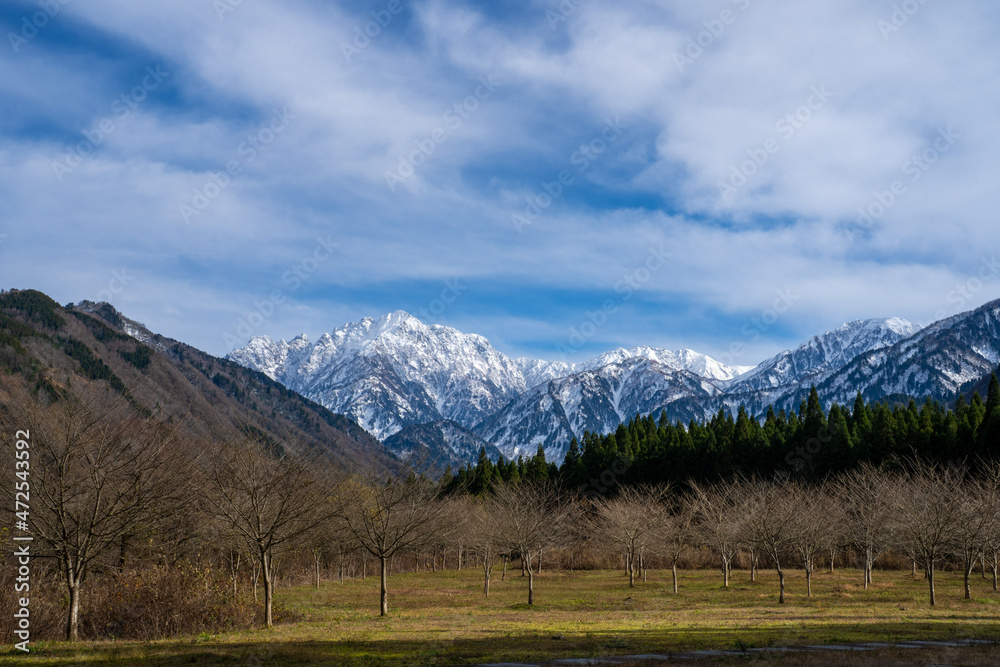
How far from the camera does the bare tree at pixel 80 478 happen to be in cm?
2012

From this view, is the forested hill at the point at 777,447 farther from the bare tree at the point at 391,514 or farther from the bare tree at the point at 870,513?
the bare tree at the point at 391,514

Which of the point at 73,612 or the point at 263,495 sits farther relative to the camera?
the point at 263,495

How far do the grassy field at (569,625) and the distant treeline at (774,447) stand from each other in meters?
23.5

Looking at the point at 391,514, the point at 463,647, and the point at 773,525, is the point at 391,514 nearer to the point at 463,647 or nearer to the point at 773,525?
the point at 463,647

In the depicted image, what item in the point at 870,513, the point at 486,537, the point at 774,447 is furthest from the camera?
the point at 774,447

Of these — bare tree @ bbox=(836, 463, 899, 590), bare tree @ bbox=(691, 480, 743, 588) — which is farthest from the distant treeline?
bare tree @ bbox=(691, 480, 743, 588)

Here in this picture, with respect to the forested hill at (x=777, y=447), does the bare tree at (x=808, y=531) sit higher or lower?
lower

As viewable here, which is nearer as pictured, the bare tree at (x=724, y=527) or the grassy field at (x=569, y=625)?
the grassy field at (x=569, y=625)

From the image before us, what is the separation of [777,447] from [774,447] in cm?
39

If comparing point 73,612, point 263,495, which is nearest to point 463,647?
point 263,495

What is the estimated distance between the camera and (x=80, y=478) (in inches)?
876

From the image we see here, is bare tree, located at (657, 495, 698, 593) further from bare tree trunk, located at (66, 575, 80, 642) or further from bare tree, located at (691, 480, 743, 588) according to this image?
bare tree trunk, located at (66, 575, 80, 642)

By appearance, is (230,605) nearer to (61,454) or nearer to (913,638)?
(61,454)

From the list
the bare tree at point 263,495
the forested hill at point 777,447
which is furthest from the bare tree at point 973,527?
the bare tree at point 263,495
